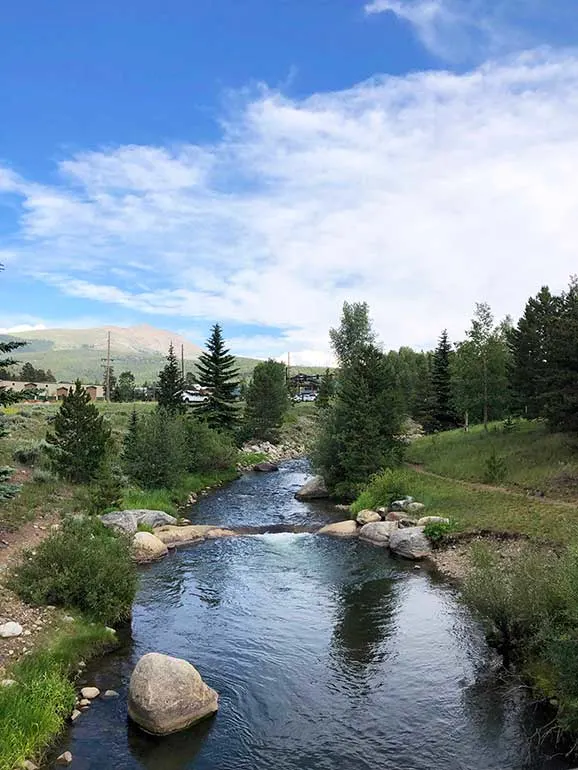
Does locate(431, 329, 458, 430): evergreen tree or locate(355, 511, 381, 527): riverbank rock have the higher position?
locate(431, 329, 458, 430): evergreen tree

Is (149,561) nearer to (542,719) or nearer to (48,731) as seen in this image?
(48,731)

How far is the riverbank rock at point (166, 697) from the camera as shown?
1231cm

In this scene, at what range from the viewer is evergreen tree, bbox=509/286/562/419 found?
147ft

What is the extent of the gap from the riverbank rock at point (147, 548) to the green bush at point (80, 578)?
6434mm

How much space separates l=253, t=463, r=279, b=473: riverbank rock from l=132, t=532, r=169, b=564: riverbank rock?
101 ft

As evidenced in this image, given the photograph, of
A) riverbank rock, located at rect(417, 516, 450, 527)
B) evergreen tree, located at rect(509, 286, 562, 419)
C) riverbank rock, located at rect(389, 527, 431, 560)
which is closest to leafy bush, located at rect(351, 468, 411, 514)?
riverbank rock, located at rect(417, 516, 450, 527)

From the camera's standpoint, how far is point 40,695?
12219 mm

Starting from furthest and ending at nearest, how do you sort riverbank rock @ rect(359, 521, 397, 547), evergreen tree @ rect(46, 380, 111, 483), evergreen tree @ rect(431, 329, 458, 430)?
evergreen tree @ rect(431, 329, 458, 430) → evergreen tree @ rect(46, 380, 111, 483) → riverbank rock @ rect(359, 521, 397, 547)

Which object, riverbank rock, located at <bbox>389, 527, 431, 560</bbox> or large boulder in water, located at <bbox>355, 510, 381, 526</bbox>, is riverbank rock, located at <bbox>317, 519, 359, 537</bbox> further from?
riverbank rock, located at <bbox>389, 527, 431, 560</bbox>

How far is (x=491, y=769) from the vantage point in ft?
36.5

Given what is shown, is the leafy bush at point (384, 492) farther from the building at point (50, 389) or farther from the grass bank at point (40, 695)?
the building at point (50, 389)

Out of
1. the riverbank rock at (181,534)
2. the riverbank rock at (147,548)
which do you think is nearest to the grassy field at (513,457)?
the riverbank rock at (181,534)

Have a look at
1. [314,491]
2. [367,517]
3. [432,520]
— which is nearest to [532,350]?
[314,491]

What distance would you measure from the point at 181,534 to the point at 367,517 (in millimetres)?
9870
